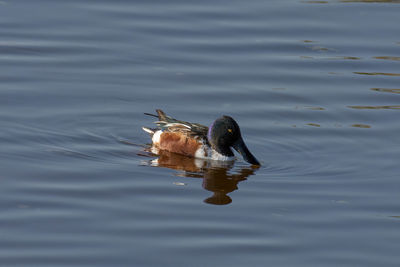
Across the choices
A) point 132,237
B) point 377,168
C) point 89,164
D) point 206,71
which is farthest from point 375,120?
point 132,237

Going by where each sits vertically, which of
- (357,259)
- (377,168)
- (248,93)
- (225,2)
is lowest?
(357,259)

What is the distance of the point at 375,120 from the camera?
1278cm

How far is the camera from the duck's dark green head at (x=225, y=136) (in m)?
11.8

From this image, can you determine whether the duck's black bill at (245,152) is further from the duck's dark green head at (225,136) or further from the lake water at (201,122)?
the lake water at (201,122)

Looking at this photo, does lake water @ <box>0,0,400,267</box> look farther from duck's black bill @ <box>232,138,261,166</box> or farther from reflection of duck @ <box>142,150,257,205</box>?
duck's black bill @ <box>232,138,261,166</box>

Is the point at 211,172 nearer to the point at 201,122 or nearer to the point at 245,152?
the point at 245,152

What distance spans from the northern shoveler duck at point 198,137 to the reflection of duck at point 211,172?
119 millimetres

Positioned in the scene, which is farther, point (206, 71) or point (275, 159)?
point (206, 71)

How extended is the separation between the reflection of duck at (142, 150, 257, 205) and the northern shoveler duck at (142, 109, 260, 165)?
119 millimetres

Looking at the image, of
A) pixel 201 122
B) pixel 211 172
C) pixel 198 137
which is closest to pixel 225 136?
pixel 198 137

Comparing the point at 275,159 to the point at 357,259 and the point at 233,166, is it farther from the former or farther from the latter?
the point at 357,259

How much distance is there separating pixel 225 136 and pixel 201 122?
0.88 meters

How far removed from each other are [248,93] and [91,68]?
99.6 inches

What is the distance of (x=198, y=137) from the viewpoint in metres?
12.2
